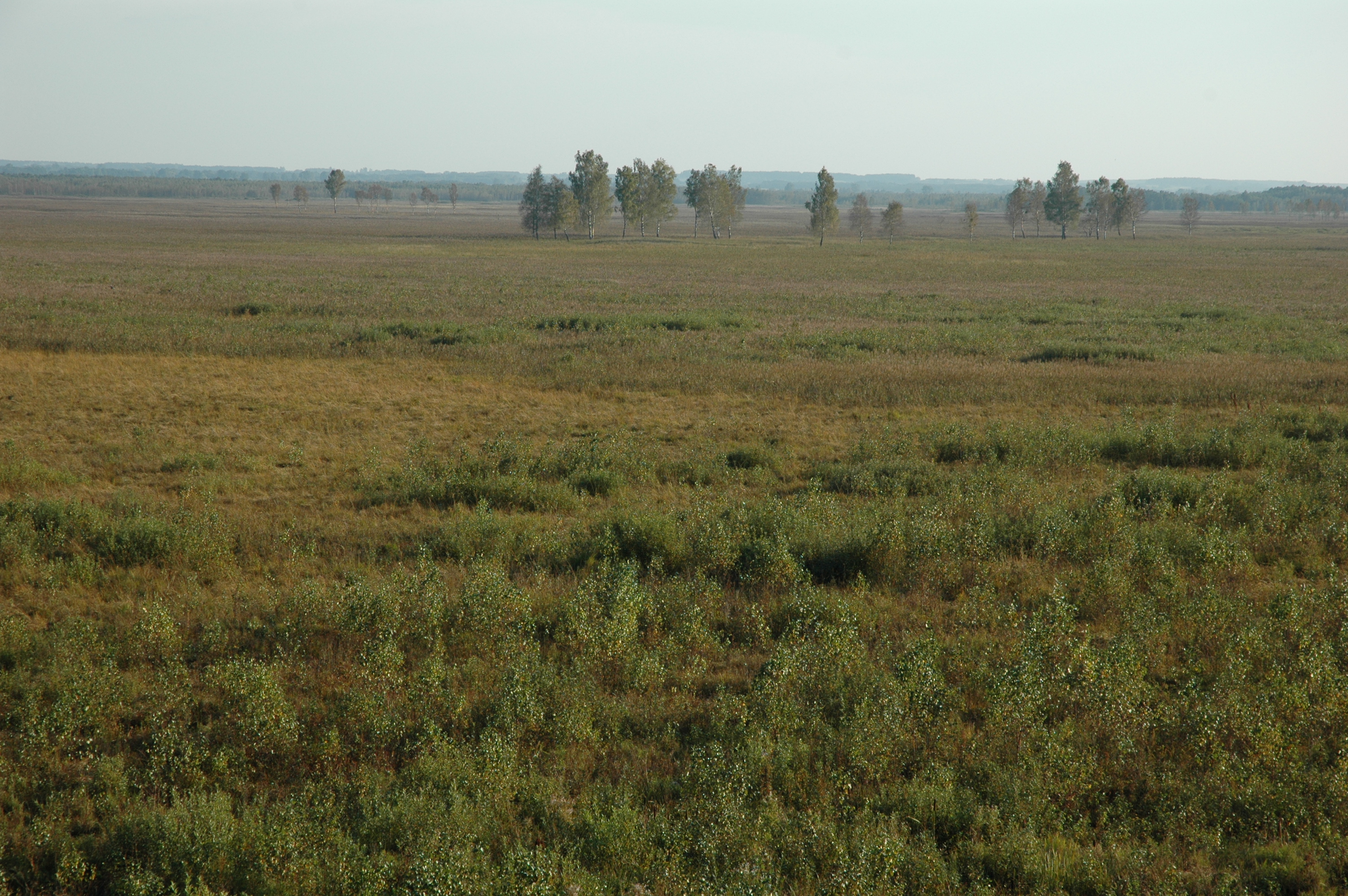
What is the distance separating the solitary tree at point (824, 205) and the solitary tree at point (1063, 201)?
98.3ft

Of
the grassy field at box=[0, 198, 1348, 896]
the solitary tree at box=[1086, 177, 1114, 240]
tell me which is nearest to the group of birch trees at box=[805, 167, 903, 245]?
the solitary tree at box=[1086, 177, 1114, 240]

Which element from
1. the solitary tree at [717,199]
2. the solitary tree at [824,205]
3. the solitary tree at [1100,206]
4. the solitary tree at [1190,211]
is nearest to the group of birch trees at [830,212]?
the solitary tree at [824,205]

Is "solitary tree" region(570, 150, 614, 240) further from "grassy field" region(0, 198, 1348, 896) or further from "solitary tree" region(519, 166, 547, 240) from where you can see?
"grassy field" region(0, 198, 1348, 896)

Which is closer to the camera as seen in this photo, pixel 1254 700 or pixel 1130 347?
pixel 1254 700

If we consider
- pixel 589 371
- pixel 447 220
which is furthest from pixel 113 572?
pixel 447 220

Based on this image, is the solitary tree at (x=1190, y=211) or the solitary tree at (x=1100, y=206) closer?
the solitary tree at (x=1100, y=206)

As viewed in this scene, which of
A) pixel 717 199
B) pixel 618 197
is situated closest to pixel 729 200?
pixel 717 199

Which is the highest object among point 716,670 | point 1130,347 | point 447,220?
point 447,220

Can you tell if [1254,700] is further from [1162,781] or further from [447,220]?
[447,220]

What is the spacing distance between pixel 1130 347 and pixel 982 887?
25.5 metres

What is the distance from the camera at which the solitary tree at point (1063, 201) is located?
380 ft

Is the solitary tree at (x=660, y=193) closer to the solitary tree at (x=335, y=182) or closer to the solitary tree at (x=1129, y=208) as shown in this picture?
the solitary tree at (x=1129, y=208)

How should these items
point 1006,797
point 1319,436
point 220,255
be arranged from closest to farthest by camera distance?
1. point 1006,797
2. point 1319,436
3. point 220,255

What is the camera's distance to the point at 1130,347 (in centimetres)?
2695
